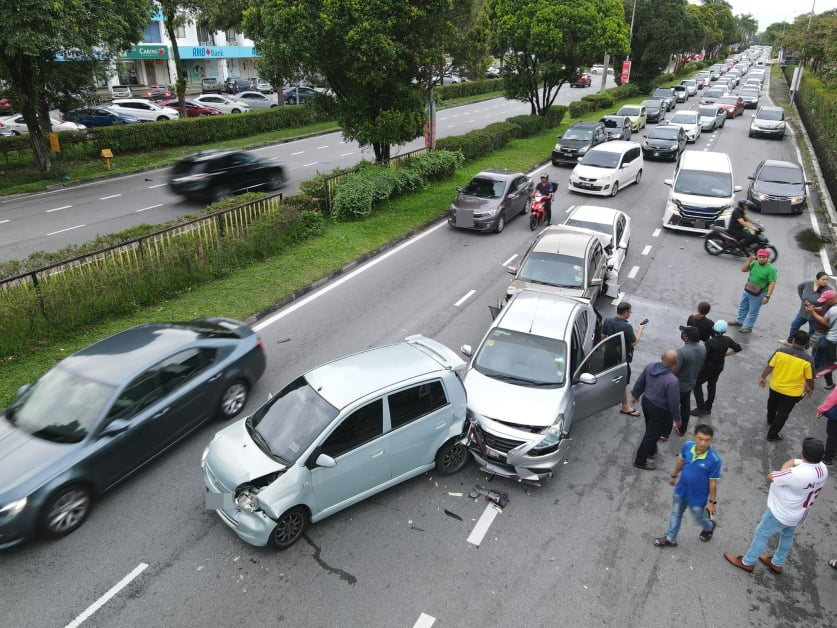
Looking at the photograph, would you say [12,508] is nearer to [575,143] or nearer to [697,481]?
[697,481]

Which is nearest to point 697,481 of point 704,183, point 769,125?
point 704,183

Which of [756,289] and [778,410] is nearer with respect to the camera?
[778,410]

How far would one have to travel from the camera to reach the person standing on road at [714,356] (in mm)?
8312

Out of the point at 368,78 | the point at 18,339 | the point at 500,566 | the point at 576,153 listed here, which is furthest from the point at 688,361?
the point at 576,153

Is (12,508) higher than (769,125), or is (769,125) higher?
(769,125)

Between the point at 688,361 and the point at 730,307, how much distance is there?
5543 millimetres

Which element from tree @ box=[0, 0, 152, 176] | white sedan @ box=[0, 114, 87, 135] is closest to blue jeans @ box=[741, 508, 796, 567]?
tree @ box=[0, 0, 152, 176]

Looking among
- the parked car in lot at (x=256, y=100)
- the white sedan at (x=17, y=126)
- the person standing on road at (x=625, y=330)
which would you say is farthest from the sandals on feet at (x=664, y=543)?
the parked car in lot at (x=256, y=100)

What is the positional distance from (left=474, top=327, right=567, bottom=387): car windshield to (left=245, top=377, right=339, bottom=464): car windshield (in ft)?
8.05

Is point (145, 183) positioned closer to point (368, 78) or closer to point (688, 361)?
point (368, 78)

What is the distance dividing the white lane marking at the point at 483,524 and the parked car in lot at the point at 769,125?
108 feet

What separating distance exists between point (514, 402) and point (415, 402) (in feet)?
4.48

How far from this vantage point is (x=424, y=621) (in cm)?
555

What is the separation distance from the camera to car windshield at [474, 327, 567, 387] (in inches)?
308
